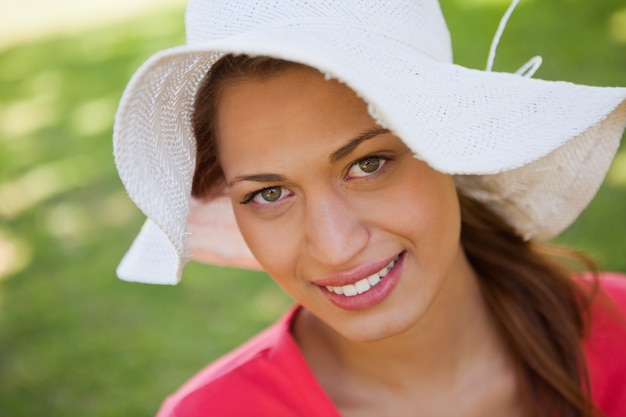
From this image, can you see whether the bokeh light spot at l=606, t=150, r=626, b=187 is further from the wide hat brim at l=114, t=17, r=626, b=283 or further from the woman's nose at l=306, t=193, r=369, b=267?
the woman's nose at l=306, t=193, r=369, b=267

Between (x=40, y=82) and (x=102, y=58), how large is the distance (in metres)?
0.63

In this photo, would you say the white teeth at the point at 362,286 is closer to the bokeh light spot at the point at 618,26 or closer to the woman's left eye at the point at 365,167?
the woman's left eye at the point at 365,167

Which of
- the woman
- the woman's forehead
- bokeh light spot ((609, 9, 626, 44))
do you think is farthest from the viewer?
bokeh light spot ((609, 9, 626, 44))

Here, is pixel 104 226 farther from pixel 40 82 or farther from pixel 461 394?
pixel 461 394

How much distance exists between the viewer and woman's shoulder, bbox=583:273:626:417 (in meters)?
2.36

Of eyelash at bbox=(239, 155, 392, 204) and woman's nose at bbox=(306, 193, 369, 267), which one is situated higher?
eyelash at bbox=(239, 155, 392, 204)

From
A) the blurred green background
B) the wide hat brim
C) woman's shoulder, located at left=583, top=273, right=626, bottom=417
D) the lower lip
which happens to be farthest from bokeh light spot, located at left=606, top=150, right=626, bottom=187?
the lower lip

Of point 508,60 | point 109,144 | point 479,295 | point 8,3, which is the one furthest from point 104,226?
point 8,3

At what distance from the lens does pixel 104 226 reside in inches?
218

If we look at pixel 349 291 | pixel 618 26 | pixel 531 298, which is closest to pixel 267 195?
pixel 349 291

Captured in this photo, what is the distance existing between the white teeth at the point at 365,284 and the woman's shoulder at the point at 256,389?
36cm

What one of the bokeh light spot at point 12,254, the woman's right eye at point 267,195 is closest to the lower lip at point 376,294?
the woman's right eye at point 267,195

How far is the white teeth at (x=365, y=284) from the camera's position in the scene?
2.02 m

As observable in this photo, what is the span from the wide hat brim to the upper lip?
34cm
